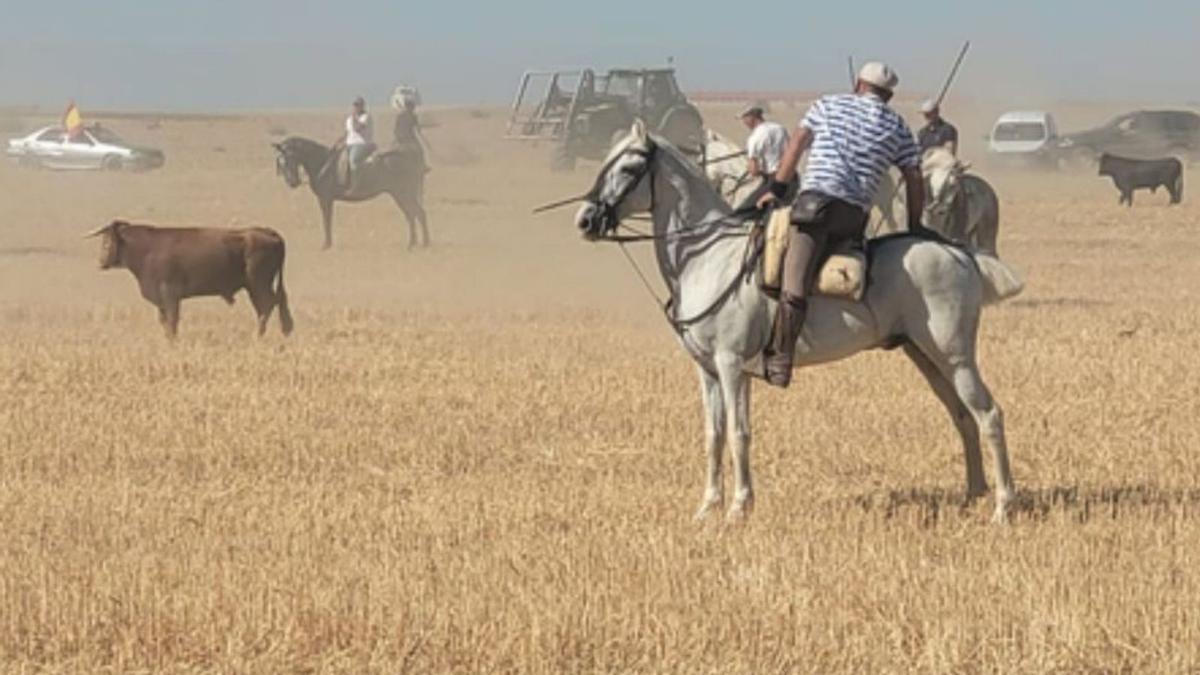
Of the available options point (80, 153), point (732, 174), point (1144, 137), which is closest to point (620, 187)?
point (732, 174)

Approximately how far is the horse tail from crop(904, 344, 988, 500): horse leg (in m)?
0.48

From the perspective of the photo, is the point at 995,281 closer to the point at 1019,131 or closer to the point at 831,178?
the point at 831,178

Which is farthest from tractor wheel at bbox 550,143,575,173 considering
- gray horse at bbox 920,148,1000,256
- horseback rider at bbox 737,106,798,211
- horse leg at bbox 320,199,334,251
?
horseback rider at bbox 737,106,798,211

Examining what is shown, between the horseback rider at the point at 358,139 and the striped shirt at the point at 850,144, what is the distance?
23720 mm

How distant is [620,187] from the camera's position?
1144 centimetres

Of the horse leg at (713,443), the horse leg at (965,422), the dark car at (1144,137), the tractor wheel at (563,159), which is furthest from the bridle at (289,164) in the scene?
the dark car at (1144,137)

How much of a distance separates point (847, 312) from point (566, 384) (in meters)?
5.33

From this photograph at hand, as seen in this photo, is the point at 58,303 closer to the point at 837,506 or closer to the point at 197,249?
the point at 197,249

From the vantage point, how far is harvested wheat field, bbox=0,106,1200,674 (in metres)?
8.13

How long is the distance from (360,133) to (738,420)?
25.0 metres

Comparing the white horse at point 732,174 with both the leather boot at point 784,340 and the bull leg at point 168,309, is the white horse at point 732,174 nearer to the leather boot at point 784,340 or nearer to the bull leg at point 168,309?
the bull leg at point 168,309

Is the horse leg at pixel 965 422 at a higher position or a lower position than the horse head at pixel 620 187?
lower

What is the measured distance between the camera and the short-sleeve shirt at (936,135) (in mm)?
21734

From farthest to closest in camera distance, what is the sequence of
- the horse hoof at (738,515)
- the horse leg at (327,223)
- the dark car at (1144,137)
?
the dark car at (1144,137), the horse leg at (327,223), the horse hoof at (738,515)
